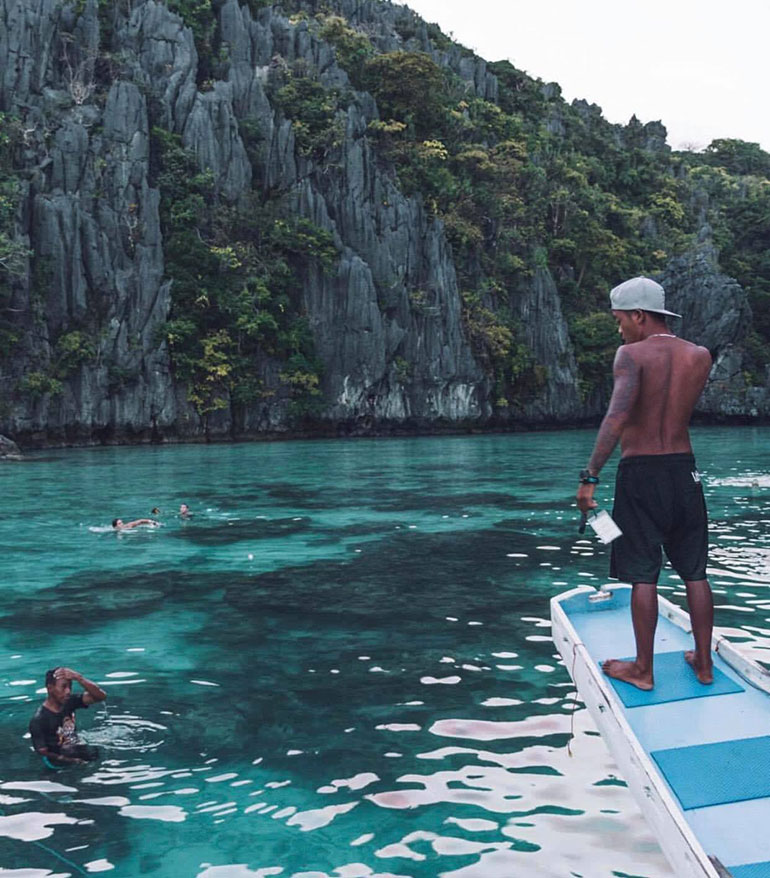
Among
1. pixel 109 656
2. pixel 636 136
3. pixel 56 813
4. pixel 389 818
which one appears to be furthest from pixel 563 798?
pixel 636 136

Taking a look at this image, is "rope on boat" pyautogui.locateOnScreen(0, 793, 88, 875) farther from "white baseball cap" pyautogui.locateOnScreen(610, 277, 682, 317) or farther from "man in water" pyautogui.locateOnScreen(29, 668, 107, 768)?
"white baseball cap" pyautogui.locateOnScreen(610, 277, 682, 317)

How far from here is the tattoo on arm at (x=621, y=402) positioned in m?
5.50

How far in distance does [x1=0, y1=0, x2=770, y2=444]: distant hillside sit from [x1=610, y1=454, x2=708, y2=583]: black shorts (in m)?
42.1

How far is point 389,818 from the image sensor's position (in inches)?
195

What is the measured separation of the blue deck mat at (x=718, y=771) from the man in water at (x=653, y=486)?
875mm

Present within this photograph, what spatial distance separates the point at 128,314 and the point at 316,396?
11200mm

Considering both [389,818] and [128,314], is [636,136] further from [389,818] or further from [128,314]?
[389,818]

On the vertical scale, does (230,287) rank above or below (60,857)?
above

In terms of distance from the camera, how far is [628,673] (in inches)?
219

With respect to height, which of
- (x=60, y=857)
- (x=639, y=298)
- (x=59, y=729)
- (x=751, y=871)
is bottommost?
(x=60, y=857)

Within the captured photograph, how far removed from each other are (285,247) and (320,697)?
47012 mm

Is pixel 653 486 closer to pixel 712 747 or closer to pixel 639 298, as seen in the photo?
pixel 639 298

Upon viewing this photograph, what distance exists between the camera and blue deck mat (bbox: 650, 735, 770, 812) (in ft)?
13.7

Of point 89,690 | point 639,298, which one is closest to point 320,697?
point 89,690
